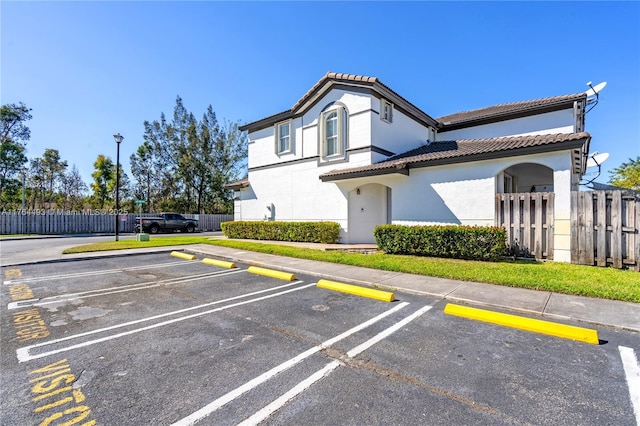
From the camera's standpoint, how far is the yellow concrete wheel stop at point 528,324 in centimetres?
384

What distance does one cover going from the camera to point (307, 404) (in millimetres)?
2527

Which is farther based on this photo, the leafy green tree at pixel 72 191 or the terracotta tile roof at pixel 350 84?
the leafy green tree at pixel 72 191

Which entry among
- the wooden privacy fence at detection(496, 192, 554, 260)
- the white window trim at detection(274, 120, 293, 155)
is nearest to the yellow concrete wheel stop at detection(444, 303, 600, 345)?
the wooden privacy fence at detection(496, 192, 554, 260)

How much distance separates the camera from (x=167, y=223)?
2652cm

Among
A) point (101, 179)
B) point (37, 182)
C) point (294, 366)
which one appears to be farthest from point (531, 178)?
point (37, 182)

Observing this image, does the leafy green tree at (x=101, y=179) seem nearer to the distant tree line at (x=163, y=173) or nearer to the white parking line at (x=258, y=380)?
the distant tree line at (x=163, y=173)

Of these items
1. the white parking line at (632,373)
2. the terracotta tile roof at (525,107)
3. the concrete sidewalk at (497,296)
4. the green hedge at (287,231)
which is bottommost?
the white parking line at (632,373)

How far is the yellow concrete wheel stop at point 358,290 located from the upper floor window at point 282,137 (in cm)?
1137

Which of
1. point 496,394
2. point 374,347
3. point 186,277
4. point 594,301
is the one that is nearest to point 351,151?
point 186,277

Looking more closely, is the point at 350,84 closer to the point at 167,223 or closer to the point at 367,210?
the point at 367,210

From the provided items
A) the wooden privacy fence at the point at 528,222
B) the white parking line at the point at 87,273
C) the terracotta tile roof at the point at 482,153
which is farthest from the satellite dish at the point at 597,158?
the white parking line at the point at 87,273

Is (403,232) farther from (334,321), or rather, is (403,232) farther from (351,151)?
(334,321)

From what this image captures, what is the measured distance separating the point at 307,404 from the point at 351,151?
479 inches

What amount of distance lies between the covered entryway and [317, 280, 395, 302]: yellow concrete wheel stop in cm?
727
